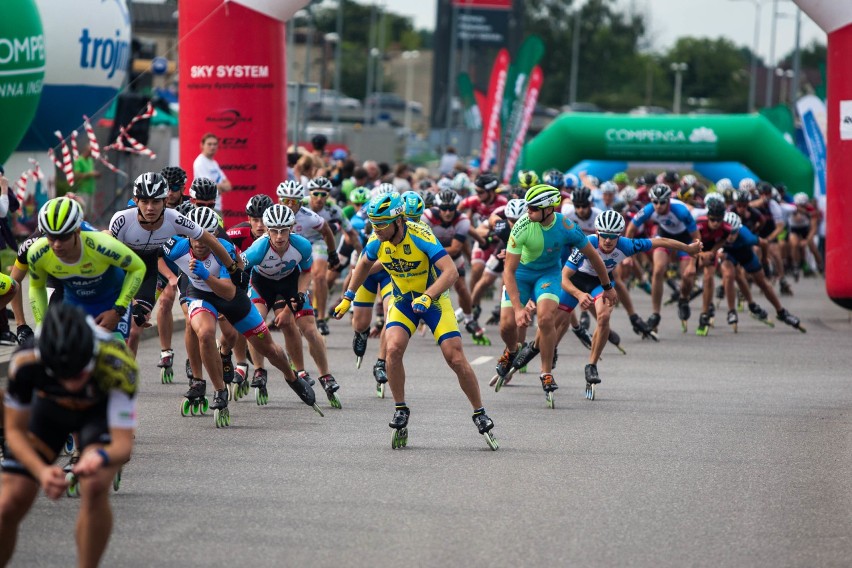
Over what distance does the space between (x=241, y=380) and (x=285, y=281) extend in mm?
936

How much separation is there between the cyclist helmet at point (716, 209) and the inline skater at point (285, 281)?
875cm

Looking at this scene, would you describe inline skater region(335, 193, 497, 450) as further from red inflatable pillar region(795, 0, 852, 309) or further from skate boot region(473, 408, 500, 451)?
red inflatable pillar region(795, 0, 852, 309)

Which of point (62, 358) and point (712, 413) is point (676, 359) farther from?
point (62, 358)

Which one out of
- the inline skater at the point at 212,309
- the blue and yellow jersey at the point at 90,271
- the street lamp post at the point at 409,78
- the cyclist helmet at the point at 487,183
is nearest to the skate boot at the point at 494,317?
the cyclist helmet at the point at 487,183

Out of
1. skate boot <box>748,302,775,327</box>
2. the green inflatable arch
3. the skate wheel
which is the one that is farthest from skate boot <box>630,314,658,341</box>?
the green inflatable arch

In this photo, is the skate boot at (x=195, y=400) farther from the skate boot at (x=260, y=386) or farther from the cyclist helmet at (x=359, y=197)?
the cyclist helmet at (x=359, y=197)

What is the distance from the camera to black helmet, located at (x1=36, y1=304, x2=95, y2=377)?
589 centimetres

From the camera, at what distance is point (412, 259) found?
11180mm

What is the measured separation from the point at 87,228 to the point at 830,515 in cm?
480

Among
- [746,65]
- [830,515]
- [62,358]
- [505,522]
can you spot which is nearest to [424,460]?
[505,522]

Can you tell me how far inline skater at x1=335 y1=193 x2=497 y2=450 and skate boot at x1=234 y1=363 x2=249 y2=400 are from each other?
2322mm

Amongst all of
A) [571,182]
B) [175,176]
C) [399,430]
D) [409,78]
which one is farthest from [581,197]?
[409,78]

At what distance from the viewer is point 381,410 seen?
12758mm

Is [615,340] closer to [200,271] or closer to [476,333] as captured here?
[476,333]
